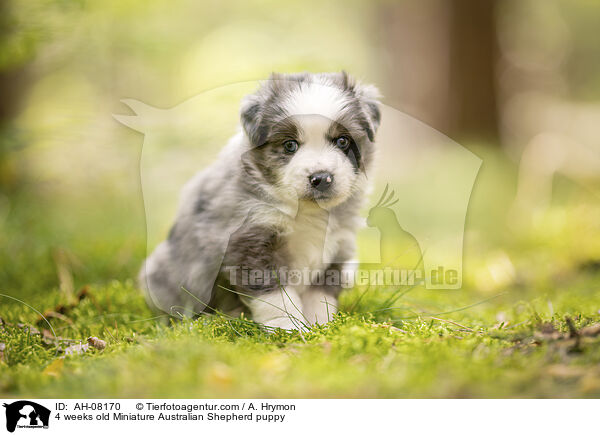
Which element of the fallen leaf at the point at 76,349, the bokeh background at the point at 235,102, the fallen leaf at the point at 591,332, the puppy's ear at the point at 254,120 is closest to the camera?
the fallen leaf at the point at 591,332

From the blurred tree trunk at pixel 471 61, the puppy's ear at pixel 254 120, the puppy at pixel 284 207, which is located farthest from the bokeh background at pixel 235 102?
the puppy at pixel 284 207

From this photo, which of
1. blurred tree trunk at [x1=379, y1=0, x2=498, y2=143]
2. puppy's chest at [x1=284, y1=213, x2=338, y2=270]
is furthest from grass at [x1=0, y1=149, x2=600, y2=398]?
blurred tree trunk at [x1=379, y1=0, x2=498, y2=143]

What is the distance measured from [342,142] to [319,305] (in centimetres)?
96

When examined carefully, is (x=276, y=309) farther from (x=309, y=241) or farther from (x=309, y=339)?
(x=309, y=241)

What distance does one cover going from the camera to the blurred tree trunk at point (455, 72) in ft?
28.3

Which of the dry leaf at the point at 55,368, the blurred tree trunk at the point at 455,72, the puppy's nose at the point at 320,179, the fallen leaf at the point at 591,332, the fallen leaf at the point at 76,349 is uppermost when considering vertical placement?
the blurred tree trunk at the point at 455,72

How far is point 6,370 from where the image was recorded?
2.42 meters

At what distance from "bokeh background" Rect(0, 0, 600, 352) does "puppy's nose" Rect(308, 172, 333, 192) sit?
0.84 metres

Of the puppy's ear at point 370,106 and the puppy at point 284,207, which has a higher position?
the puppy's ear at point 370,106

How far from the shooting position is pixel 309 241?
3062mm

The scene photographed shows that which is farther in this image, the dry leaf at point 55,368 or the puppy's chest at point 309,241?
the puppy's chest at point 309,241

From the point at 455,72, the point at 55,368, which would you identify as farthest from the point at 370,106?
the point at 455,72

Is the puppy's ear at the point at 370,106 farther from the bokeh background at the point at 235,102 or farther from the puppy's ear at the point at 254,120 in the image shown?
the puppy's ear at the point at 254,120

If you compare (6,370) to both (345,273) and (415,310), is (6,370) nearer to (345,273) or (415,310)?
(345,273)
